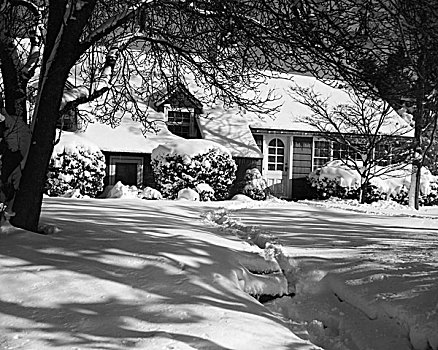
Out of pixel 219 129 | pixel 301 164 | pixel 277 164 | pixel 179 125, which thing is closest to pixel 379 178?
pixel 301 164

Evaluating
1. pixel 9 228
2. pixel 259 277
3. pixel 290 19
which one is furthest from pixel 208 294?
pixel 290 19

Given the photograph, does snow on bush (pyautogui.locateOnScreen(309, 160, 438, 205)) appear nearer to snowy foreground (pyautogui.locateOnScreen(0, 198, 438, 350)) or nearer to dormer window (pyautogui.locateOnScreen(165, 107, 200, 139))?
dormer window (pyautogui.locateOnScreen(165, 107, 200, 139))

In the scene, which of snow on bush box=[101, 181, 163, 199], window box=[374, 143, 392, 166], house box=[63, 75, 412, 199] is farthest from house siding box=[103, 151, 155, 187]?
window box=[374, 143, 392, 166]

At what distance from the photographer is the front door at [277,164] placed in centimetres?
2350

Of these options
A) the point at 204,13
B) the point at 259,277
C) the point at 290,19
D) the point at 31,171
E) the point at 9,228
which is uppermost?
the point at 204,13

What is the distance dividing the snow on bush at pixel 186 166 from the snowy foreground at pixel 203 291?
9.69 metres

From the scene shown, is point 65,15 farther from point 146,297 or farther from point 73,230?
point 146,297

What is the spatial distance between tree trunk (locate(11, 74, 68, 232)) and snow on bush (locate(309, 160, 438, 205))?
17401 millimetres

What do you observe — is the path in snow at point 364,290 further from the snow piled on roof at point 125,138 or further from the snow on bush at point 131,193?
the snow piled on roof at point 125,138

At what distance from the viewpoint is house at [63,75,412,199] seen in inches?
774

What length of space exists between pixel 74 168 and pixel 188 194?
4049 millimetres

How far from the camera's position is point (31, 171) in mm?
6020

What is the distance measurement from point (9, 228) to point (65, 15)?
2.74m

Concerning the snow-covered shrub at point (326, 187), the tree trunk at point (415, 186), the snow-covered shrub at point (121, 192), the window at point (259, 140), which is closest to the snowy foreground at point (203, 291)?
the snow-covered shrub at point (121, 192)
